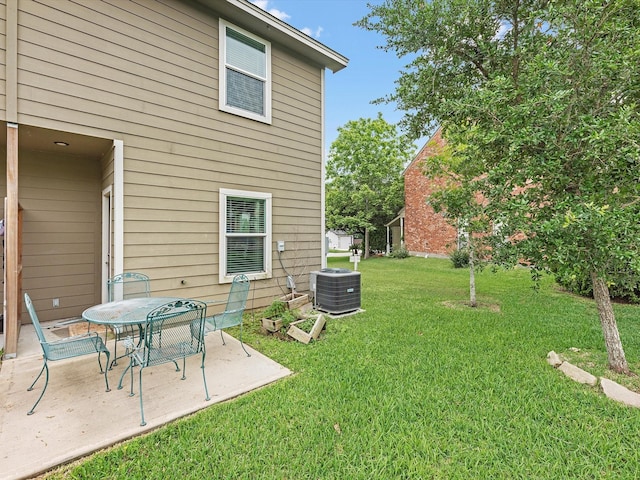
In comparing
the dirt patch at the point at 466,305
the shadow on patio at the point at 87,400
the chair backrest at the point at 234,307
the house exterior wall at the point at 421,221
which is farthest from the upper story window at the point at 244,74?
the house exterior wall at the point at 421,221

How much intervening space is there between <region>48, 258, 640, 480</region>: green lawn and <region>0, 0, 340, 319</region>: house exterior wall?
201 centimetres

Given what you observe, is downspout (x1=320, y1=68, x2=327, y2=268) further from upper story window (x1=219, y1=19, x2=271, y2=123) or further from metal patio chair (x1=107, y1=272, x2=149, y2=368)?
metal patio chair (x1=107, y1=272, x2=149, y2=368)

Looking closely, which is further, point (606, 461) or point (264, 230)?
point (264, 230)

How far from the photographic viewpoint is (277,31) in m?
A: 5.77

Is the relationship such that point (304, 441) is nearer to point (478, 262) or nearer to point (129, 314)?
point (129, 314)

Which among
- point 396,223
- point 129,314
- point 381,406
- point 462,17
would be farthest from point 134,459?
point 396,223

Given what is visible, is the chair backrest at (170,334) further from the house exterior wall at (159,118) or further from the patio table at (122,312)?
the house exterior wall at (159,118)

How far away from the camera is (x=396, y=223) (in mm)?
21828

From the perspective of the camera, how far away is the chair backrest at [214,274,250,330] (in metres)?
3.77

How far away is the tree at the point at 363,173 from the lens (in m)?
20.7

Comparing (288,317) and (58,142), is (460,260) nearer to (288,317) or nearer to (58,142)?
(288,317)

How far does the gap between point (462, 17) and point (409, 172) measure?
14.7 metres

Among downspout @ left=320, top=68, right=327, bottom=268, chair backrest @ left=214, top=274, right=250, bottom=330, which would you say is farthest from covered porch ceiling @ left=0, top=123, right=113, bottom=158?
downspout @ left=320, top=68, right=327, bottom=268

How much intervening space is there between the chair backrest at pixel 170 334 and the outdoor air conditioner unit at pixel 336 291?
2771 mm
